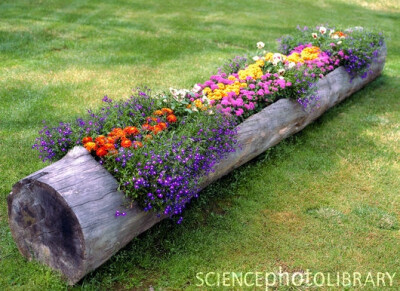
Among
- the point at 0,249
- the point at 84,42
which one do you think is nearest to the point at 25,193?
the point at 0,249

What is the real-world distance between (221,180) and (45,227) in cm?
208

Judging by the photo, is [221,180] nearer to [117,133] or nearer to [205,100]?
[205,100]

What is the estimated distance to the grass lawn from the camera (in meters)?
3.68

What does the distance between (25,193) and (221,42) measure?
7.12 m

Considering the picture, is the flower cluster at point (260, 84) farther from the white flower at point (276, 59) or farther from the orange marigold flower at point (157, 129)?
the orange marigold flower at point (157, 129)

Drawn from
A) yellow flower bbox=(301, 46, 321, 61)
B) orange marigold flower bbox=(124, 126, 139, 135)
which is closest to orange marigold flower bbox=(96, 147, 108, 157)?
orange marigold flower bbox=(124, 126, 139, 135)

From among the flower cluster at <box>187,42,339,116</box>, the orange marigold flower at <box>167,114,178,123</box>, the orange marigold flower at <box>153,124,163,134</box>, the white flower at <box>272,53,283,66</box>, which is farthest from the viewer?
the white flower at <box>272,53,283,66</box>

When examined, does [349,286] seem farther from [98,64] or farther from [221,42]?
[221,42]

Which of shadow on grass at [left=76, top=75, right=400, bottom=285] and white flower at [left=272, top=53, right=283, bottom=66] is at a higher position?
white flower at [left=272, top=53, right=283, bottom=66]

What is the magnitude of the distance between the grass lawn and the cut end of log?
0.16m

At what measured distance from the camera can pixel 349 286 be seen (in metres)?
3.50

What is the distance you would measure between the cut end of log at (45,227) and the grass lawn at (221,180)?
0.52 feet

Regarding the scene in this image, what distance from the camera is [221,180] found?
4.78 metres

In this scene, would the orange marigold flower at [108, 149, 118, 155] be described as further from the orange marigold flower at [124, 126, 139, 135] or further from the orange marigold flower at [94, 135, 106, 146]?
the orange marigold flower at [124, 126, 139, 135]
